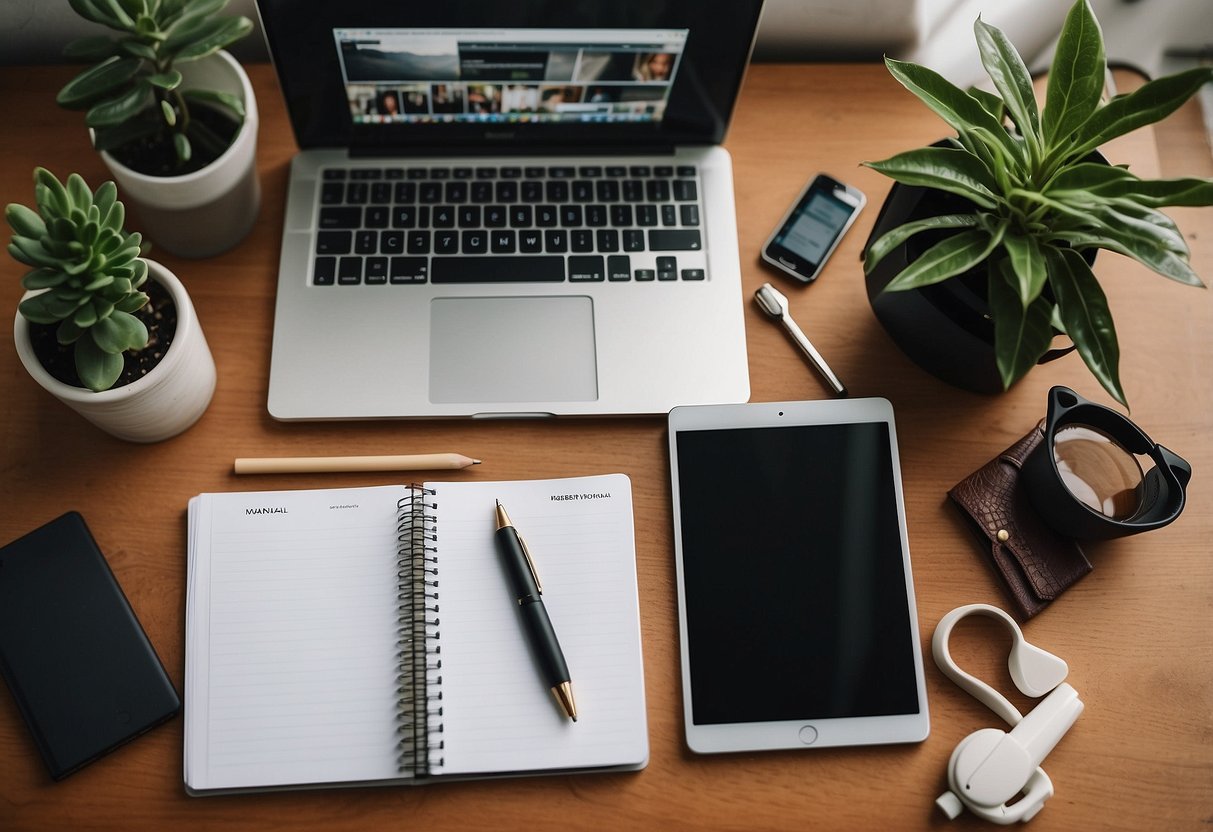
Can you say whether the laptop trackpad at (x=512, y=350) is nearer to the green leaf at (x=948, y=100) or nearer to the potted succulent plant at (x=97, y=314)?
the potted succulent plant at (x=97, y=314)

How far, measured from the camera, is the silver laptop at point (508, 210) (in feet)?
2.65

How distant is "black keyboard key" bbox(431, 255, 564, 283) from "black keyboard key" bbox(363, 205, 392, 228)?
0.07 meters

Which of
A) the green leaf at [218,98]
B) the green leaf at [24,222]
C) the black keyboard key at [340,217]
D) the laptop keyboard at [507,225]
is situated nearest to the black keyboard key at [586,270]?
the laptop keyboard at [507,225]

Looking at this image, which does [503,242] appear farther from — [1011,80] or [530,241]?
[1011,80]

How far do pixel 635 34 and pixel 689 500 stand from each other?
423mm

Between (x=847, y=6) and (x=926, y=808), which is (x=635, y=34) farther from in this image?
(x=926, y=808)

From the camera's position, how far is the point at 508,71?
0.83 m

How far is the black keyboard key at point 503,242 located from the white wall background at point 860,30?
1.25 ft

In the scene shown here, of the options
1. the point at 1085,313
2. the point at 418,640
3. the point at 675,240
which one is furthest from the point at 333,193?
the point at 1085,313

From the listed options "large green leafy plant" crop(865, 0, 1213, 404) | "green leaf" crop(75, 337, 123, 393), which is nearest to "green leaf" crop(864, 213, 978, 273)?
"large green leafy plant" crop(865, 0, 1213, 404)

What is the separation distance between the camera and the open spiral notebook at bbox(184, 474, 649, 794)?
0.73 meters

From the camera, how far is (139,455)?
0.82 meters

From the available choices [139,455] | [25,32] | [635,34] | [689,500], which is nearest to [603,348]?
[689,500]

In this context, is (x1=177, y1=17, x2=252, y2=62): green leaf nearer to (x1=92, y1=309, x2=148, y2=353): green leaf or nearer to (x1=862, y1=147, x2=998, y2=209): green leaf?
(x1=92, y1=309, x2=148, y2=353): green leaf
